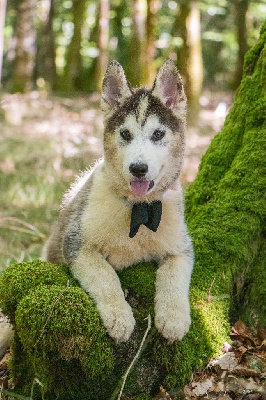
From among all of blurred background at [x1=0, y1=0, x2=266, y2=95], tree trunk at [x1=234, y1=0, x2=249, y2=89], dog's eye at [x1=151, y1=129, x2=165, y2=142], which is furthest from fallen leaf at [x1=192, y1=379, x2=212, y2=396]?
tree trunk at [x1=234, y1=0, x2=249, y2=89]

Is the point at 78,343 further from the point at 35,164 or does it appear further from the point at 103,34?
the point at 103,34

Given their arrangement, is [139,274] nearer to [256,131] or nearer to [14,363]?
[14,363]

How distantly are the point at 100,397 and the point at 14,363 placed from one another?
712 mm

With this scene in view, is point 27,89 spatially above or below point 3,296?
below

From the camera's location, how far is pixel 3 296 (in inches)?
144

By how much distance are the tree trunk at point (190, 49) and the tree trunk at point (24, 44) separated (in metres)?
5.22

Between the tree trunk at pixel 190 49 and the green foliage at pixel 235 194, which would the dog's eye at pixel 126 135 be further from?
the tree trunk at pixel 190 49

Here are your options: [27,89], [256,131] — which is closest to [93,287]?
[256,131]

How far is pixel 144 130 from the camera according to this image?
3.91 metres

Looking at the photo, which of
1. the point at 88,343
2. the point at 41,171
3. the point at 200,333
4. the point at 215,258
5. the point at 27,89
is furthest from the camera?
the point at 27,89

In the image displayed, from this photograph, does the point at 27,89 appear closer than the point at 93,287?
No

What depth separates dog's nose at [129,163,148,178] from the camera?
3639 millimetres

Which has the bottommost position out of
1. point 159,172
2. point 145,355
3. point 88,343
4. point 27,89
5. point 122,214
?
point 27,89

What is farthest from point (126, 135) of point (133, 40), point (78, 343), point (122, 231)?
point (133, 40)
